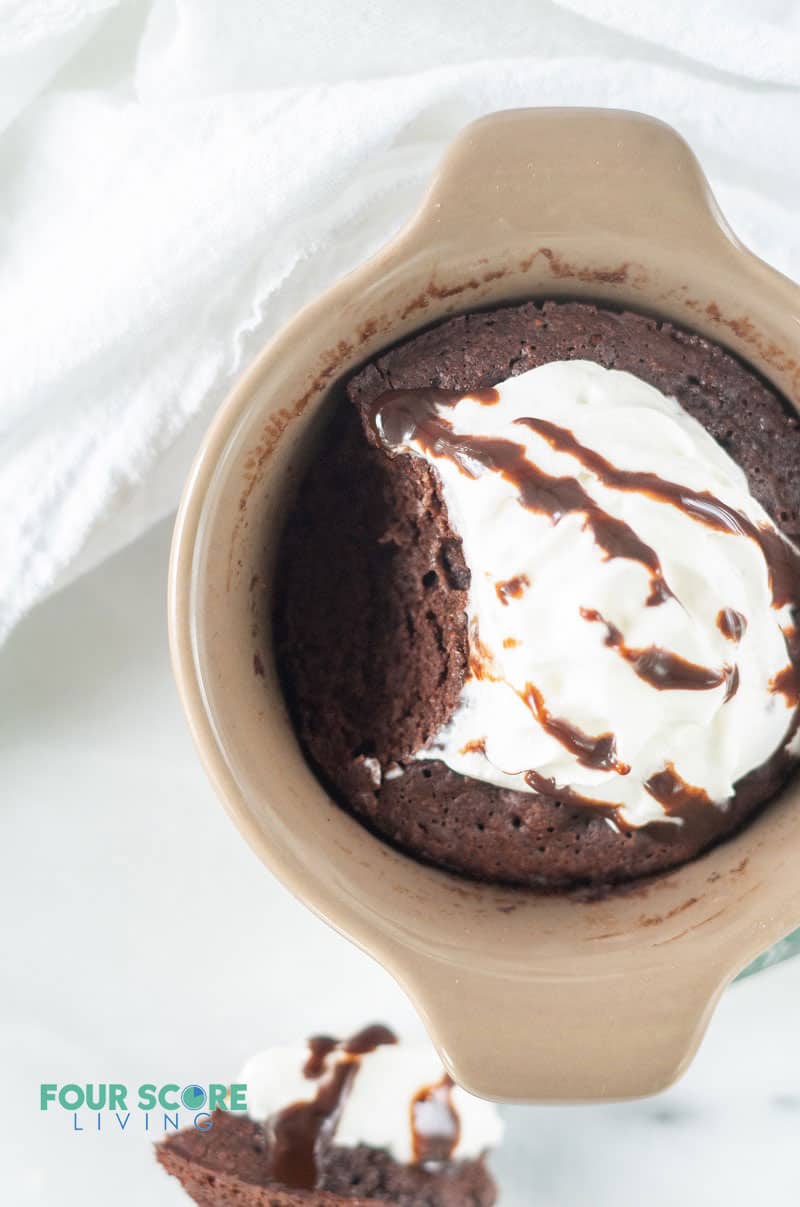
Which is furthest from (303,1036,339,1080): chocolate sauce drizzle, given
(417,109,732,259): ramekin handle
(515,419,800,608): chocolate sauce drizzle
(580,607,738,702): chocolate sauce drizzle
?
(417,109,732,259): ramekin handle

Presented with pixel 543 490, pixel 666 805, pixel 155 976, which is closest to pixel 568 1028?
pixel 666 805

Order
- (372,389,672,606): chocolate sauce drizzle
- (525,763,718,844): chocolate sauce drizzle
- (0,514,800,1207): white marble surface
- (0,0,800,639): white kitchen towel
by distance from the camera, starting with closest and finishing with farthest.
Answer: (372,389,672,606): chocolate sauce drizzle, (525,763,718,844): chocolate sauce drizzle, (0,0,800,639): white kitchen towel, (0,514,800,1207): white marble surface

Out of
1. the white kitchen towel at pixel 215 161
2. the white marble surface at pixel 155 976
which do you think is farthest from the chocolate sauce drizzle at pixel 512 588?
the white marble surface at pixel 155 976

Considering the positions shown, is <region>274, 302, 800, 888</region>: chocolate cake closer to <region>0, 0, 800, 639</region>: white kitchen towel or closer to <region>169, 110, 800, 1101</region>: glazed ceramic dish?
<region>169, 110, 800, 1101</region>: glazed ceramic dish

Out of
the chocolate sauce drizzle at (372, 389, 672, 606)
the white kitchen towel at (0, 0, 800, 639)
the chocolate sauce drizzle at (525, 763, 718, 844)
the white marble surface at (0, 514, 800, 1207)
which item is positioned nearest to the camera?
the chocolate sauce drizzle at (372, 389, 672, 606)

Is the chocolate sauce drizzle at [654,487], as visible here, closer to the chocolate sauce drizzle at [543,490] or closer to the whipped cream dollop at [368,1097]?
the chocolate sauce drizzle at [543,490]

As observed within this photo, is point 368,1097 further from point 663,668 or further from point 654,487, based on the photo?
point 654,487

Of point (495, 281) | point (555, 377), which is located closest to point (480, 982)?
point (555, 377)
